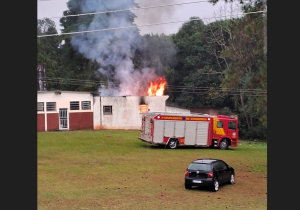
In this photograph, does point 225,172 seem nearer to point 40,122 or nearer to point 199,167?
point 199,167

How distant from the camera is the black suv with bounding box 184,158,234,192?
10516 millimetres

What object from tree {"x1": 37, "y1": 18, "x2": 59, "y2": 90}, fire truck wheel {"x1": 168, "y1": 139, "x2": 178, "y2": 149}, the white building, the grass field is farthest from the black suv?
tree {"x1": 37, "y1": 18, "x2": 59, "y2": 90}

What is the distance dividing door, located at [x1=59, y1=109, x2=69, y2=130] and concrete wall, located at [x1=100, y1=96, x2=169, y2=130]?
88 centimetres

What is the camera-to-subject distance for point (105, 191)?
402 inches

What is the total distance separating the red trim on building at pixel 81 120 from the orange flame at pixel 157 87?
1.70 metres

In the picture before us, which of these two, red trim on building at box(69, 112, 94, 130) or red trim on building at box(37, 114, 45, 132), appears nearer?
red trim on building at box(37, 114, 45, 132)

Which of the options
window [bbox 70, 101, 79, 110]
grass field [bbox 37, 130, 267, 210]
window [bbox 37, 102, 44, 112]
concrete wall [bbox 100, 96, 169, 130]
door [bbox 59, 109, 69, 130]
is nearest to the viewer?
grass field [bbox 37, 130, 267, 210]

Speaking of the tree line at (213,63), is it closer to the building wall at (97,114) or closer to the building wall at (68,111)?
the building wall at (97,114)

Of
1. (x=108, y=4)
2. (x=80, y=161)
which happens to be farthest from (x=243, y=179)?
(x=108, y=4)

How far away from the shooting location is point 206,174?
10.5 meters

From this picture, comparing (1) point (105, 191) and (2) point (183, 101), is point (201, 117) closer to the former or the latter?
(2) point (183, 101)

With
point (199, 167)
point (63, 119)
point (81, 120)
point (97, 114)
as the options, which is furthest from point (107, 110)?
point (199, 167)

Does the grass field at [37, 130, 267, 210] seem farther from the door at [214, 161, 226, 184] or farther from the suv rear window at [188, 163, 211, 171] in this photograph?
the suv rear window at [188, 163, 211, 171]

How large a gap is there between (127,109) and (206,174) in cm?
266
